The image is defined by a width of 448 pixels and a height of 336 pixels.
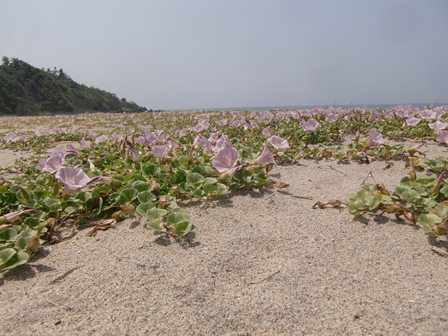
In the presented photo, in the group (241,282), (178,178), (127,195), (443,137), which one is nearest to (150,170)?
(178,178)

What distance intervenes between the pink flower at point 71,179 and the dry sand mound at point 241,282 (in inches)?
10.9

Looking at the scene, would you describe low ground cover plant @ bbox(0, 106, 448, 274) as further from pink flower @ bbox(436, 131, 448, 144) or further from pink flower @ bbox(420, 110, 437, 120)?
pink flower @ bbox(420, 110, 437, 120)

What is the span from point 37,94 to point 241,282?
4323cm

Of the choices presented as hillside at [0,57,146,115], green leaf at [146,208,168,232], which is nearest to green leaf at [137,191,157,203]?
green leaf at [146,208,168,232]

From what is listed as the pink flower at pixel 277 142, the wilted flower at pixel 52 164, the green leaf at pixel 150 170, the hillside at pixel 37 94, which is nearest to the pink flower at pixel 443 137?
the pink flower at pixel 277 142

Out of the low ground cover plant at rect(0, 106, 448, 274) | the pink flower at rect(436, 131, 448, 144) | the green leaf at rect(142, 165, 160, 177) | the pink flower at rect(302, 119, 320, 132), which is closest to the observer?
the low ground cover plant at rect(0, 106, 448, 274)

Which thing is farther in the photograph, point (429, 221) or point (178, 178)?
point (178, 178)

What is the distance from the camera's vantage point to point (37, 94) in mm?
39562

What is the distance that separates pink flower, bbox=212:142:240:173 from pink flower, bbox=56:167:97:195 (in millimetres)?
720

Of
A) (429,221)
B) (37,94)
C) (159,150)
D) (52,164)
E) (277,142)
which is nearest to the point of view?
(429,221)

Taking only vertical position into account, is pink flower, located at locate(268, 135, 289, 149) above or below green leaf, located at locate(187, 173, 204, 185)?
above

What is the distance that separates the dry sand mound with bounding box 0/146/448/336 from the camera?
122cm

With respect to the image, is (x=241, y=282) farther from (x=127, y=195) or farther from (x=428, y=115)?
(x=428, y=115)

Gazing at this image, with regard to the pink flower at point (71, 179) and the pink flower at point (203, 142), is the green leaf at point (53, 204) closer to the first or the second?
the pink flower at point (71, 179)
